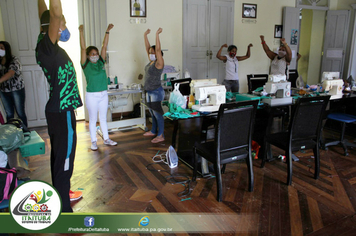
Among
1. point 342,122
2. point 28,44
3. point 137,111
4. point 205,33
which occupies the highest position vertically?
point 205,33

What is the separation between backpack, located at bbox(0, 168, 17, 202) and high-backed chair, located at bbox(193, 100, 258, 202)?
5.53 ft

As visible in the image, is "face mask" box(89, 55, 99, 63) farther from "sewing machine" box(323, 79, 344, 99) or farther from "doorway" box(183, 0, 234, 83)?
"sewing machine" box(323, 79, 344, 99)

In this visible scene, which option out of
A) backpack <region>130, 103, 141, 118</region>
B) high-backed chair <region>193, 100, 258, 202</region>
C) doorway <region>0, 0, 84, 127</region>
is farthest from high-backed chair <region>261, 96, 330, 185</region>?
doorway <region>0, 0, 84, 127</region>

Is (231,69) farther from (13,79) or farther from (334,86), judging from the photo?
(13,79)

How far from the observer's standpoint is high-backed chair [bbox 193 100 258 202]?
101 inches

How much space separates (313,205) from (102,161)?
2553 mm

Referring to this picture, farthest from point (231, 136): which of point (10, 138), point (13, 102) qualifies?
point (13, 102)

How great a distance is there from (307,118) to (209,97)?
1.11 meters

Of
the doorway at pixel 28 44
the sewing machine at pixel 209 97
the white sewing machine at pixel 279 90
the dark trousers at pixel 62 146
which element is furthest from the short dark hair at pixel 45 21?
the doorway at pixel 28 44

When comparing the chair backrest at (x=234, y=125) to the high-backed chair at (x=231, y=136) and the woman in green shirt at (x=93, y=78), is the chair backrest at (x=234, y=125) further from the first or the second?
the woman in green shirt at (x=93, y=78)

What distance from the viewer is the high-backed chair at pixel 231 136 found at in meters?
2.57

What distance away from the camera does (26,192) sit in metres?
1.92

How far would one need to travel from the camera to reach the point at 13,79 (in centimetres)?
422

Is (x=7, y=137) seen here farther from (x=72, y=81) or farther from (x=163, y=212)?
(x=163, y=212)
